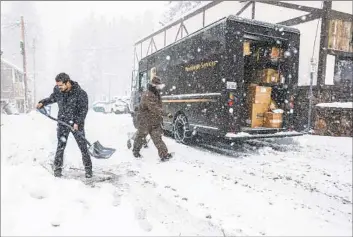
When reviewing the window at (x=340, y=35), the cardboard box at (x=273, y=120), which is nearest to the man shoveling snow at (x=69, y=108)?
the cardboard box at (x=273, y=120)

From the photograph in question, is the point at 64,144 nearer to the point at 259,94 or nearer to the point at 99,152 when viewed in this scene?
the point at 99,152

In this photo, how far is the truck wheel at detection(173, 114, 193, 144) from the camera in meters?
9.34

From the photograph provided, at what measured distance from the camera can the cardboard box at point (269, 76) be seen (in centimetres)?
908

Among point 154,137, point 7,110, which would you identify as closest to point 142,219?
point 154,137

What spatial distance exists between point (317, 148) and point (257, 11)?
306 inches

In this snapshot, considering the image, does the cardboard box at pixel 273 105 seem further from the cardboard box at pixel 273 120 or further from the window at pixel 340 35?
the window at pixel 340 35

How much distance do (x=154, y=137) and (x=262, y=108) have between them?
→ 336cm

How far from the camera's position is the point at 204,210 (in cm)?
433

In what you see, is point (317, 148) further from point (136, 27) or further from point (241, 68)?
point (136, 27)

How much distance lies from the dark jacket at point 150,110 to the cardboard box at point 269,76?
3.38 m

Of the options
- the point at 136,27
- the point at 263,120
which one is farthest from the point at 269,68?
the point at 136,27

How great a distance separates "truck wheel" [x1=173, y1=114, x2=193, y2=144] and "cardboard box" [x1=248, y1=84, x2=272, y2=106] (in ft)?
6.10

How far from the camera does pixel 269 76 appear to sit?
907 cm

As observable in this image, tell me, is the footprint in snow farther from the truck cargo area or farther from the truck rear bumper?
the truck cargo area
